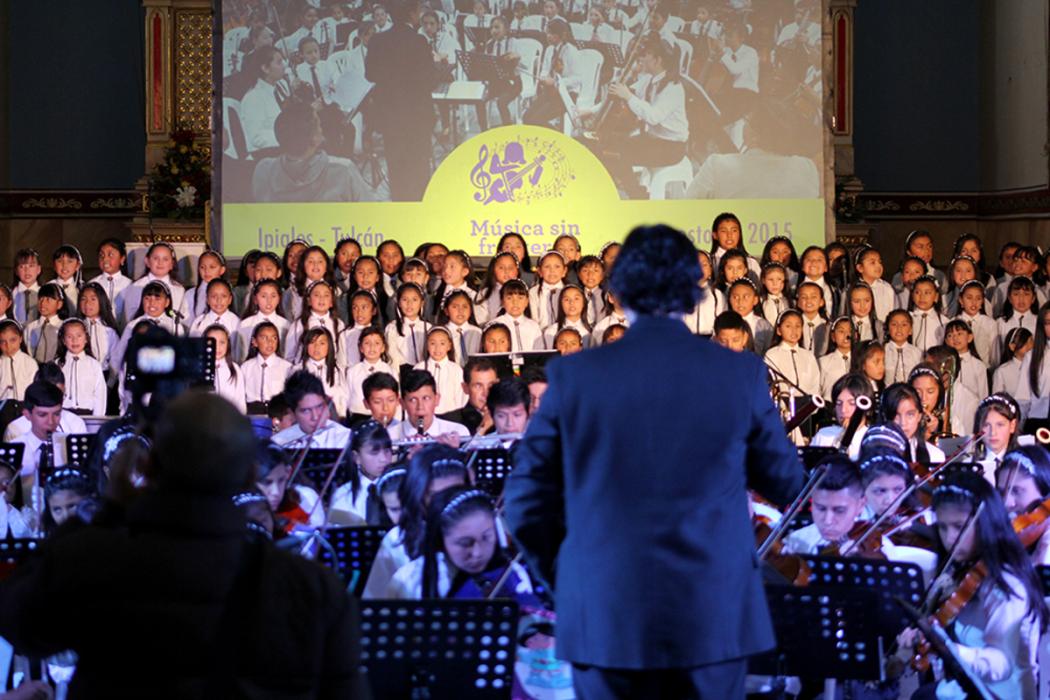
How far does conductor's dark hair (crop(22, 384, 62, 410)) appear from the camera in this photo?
6984 mm

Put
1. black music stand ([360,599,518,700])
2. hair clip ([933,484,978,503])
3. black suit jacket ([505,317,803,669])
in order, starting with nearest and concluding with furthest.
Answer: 1. black suit jacket ([505,317,803,669])
2. black music stand ([360,599,518,700])
3. hair clip ([933,484,978,503])

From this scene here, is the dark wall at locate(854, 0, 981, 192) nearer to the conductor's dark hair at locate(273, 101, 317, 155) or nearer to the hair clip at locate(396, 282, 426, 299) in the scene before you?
the conductor's dark hair at locate(273, 101, 317, 155)

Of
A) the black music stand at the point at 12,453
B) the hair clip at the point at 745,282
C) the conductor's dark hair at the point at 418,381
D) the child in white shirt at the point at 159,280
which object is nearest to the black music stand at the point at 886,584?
the black music stand at the point at 12,453

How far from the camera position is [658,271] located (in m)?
2.63

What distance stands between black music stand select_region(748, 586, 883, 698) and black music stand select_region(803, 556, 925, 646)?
2 centimetres

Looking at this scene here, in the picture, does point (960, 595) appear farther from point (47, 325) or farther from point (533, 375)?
point (47, 325)

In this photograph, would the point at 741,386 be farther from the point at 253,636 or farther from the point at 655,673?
the point at 253,636

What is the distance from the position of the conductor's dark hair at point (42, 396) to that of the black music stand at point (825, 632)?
4.25 metres

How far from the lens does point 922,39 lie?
1376 centimetres

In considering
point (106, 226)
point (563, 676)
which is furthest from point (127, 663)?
point (106, 226)

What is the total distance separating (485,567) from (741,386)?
5.34 ft

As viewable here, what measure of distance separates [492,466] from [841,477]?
127cm

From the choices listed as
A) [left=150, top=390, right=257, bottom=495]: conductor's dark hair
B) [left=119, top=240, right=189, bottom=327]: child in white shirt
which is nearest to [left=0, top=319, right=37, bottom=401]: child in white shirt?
[left=119, top=240, right=189, bottom=327]: child in white shirt

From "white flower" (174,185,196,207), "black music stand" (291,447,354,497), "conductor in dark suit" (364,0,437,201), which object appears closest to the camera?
"black music stand" (291,447,354,497)
